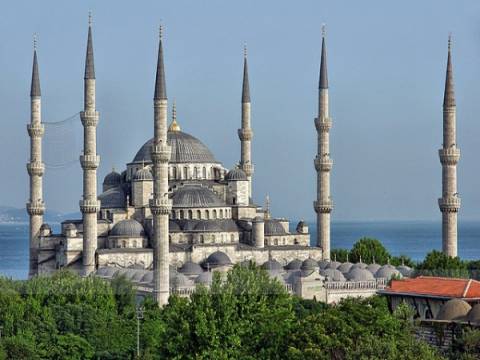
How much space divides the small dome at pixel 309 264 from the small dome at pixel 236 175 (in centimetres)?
609

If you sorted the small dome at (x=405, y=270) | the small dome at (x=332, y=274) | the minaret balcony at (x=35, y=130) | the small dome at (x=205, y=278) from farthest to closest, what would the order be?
the minaret balcony at (x=35, y=130)
the small dome at (x=405, y=270)
the small dome at (x=332, y=274)
the small dome at (x=205, y=278)

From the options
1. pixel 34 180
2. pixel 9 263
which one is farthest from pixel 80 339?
pixel 9 263

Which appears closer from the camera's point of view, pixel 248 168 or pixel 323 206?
pixel 323 206

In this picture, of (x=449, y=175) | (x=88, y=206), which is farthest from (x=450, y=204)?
(x=88, y=206)

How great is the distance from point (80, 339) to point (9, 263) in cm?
6403

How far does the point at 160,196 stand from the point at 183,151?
1095 cm

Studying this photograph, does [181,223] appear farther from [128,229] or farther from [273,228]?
[273,228]

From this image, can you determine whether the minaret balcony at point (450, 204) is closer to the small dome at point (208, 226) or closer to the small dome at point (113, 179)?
the small dome at point (208, 226)

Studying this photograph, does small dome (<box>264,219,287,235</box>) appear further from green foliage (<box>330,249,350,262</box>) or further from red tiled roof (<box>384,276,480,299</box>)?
red tiled roof (<box>384,276,480,299</box>)

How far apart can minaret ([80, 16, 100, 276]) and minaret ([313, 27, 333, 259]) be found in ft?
31.0

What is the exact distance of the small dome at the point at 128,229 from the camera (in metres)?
50.3

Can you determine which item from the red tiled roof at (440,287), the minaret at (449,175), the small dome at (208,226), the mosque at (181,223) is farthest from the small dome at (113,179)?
the red tiled roof at (440,287)

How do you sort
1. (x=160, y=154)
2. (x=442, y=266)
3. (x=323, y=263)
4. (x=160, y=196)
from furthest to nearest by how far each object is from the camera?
(x=323, y=263), (x=442, y=266), (x=160, y=154), (x=160, y=196)

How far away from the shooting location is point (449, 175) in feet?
164
